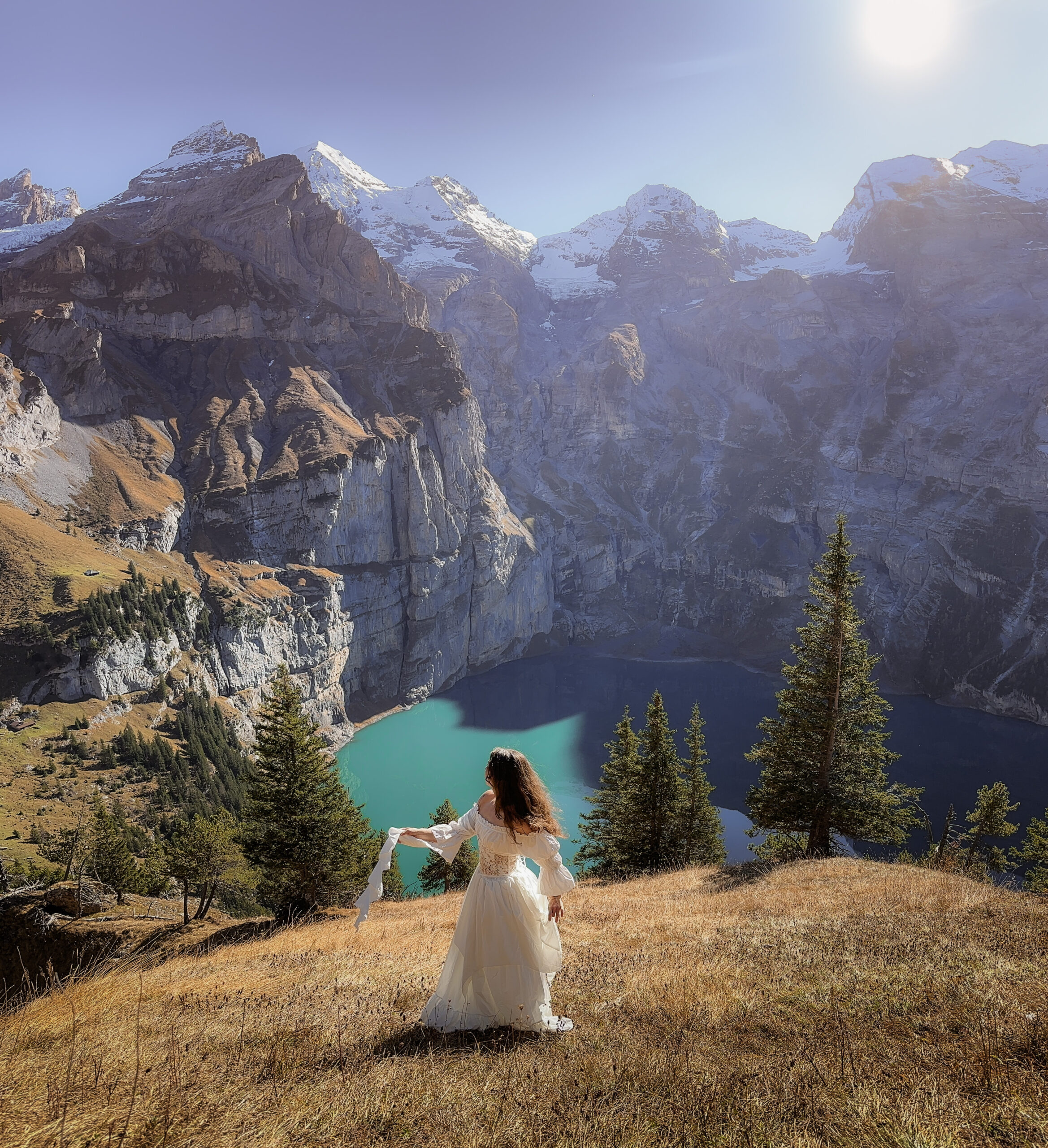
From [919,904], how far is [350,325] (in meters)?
Result: 116

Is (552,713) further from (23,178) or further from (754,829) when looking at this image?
(23,178)

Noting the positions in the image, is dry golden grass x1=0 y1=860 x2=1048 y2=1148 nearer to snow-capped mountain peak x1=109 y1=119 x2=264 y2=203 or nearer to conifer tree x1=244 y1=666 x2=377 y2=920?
conifer tree x1=244 y1=666 x2=377 y2=920

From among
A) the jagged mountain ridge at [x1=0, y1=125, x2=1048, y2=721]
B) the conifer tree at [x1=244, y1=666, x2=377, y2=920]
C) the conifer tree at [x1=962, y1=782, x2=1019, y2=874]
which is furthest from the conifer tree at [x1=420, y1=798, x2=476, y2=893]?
the jagged mountain ridge at [x1=0, y1=125, x2=1048, y2=721]

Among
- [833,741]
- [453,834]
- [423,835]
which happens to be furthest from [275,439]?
[453,834]

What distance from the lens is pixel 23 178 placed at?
176 m

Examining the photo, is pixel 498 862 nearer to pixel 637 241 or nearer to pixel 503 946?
pixel 503 946

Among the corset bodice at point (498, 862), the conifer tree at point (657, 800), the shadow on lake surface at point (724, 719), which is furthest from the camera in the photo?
the shadow on lake surface at point (724, 719)

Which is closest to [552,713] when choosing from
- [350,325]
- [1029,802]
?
[1029,802]

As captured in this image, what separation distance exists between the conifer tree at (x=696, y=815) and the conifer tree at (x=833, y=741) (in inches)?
212

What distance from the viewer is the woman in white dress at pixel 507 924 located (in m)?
4.77

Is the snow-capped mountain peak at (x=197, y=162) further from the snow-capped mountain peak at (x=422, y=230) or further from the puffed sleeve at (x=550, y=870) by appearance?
the puffed sleeve at (x=550, y=870)

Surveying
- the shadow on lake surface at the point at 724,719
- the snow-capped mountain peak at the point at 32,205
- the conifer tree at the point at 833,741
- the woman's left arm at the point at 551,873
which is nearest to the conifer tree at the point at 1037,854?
the conifer tree at the point at 833,741

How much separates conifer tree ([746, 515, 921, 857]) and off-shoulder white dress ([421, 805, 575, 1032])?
13709 millimetres

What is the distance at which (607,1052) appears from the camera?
4.05 meters
